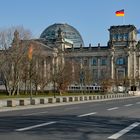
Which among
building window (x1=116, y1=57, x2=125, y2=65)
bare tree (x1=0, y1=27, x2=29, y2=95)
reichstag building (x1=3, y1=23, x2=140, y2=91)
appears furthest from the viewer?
building window (x1=116, y1=57, x2=125, y2=65)

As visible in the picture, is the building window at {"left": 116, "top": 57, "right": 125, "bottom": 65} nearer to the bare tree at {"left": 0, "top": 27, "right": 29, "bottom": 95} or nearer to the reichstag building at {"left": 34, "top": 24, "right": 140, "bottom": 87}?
the reichstag building at {"left": 34, "top": 24, "right": 140, "bottom": 87}

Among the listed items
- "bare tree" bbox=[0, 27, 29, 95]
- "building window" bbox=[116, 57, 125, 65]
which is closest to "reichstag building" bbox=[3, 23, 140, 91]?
"building window" bbox=[116, 57, 125, 65]

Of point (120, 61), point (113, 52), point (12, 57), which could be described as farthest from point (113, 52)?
point (12, 57)

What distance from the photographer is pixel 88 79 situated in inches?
4774

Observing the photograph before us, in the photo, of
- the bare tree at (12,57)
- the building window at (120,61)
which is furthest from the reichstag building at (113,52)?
the bare tree at (12,57)

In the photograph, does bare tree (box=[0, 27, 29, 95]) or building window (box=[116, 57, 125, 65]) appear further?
building window (box=[116, 57, 125, 65])

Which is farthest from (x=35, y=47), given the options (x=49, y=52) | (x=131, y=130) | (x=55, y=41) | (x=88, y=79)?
(x=55, y=41)

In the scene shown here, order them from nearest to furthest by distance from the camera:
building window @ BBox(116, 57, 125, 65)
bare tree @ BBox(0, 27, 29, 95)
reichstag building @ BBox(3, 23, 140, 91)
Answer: bare tree @ BBox(0, 27, 29, 95) < reichstag building @ BBox(3, 23, 140, 91) < building window @ BBox(116, 57, 125, 65)

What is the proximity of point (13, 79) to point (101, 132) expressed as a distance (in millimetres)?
56803

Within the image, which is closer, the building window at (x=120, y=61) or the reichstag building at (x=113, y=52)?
the reichstag building at (x=113, y=52)

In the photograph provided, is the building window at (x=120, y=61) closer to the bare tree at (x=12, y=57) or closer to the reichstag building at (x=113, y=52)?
the reichstag building at (x=113, y=52)

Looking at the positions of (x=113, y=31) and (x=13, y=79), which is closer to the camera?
(x=13, y=79)

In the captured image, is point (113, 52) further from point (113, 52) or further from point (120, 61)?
point (120, 61)

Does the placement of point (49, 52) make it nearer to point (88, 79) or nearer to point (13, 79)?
point (88, 79)
